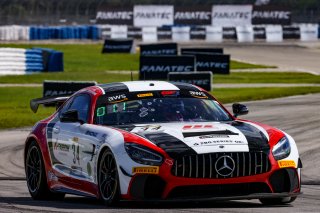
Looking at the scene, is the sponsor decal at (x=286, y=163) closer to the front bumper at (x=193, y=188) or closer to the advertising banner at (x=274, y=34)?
the front bumper at (x=193, y=188)

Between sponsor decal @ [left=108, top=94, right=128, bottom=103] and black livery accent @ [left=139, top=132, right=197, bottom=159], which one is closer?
black livery accent @ [left=139, top=132, right=197, bottom=159]

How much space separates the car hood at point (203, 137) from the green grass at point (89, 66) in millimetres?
20961

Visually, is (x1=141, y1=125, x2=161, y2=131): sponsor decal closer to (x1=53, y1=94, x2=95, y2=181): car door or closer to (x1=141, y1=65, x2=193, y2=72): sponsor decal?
(x1=53, y1=94, x2=95, y2=181): car door

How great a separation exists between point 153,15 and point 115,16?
4015mm

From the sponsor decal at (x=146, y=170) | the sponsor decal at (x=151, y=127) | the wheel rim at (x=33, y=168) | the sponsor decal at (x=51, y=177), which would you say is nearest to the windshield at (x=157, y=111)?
the sponsor decal at (x=151, y=127)

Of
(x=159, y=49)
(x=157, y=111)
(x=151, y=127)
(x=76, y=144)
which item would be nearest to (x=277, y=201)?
(x=151, y=127)

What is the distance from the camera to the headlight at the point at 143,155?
32.9ft

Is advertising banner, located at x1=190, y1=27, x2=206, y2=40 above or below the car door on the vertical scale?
below

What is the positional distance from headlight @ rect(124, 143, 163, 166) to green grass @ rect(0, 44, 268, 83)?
70.8 feet

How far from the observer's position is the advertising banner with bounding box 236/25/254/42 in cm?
8651

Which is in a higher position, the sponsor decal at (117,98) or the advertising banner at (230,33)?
the sponsor decal at (117,98)

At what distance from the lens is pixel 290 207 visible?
10.4 metres

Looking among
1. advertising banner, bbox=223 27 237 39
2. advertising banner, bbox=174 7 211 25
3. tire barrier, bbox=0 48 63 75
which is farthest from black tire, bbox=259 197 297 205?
advertising banner, bbox=174 7 211 25

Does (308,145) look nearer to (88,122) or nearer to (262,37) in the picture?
(88,122)
